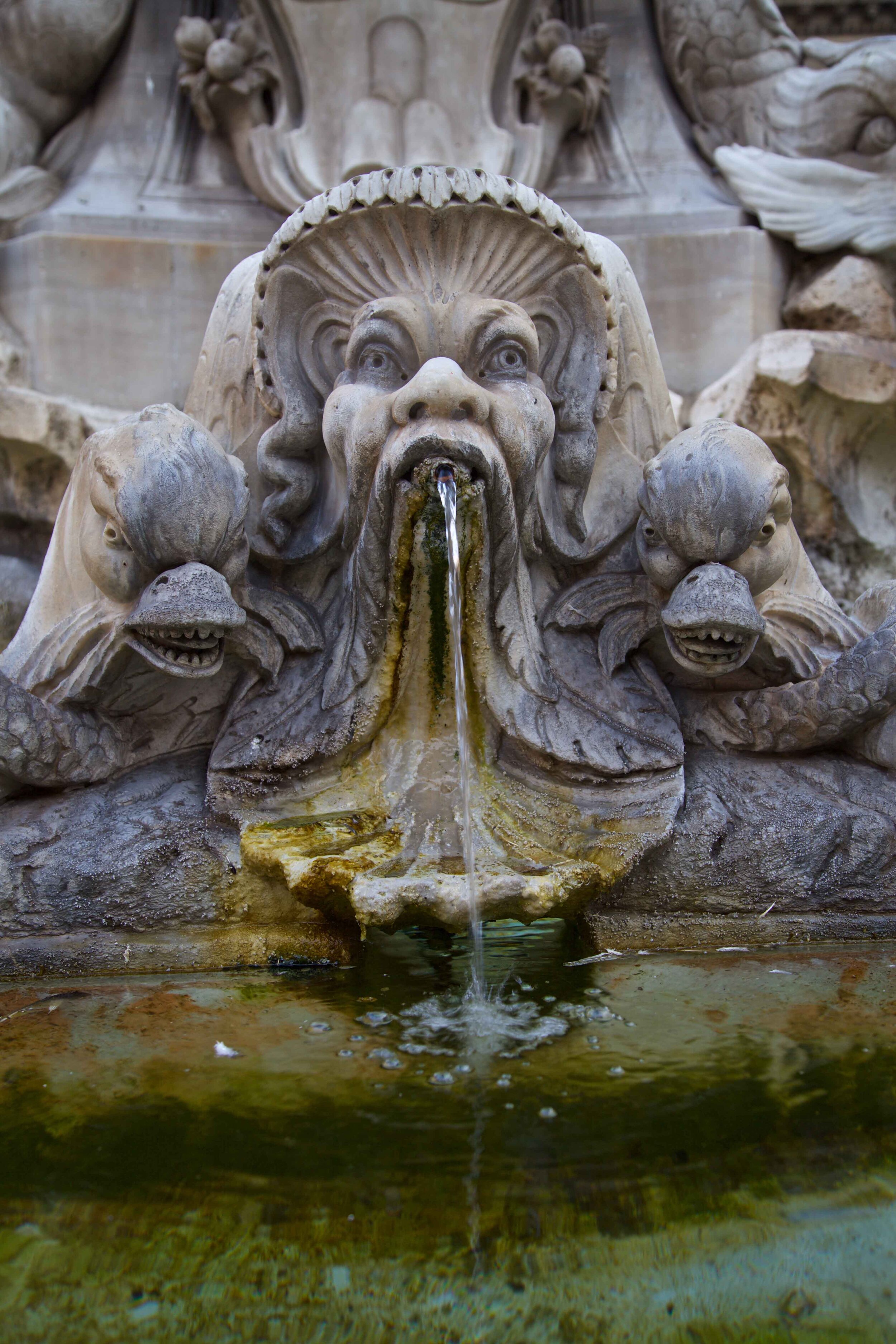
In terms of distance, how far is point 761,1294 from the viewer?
152cm

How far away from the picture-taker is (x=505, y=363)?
2750 millimetres

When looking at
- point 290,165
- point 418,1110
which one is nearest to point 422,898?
point 418,1110

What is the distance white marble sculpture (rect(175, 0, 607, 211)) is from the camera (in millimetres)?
4590

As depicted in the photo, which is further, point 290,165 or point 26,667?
point 290,165

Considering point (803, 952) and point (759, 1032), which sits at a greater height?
point (759, 1032)

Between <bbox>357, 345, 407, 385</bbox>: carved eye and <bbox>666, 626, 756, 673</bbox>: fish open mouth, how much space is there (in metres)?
0.76

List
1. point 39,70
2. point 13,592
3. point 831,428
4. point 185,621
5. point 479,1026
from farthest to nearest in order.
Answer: point 39,70, point 831,428, point 13,592, point 185,621, point 479,1026

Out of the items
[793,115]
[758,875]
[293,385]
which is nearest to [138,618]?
[293,385]

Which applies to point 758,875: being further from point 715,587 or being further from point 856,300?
point 856,300

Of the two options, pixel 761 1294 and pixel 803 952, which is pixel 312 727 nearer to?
pixel 803 952

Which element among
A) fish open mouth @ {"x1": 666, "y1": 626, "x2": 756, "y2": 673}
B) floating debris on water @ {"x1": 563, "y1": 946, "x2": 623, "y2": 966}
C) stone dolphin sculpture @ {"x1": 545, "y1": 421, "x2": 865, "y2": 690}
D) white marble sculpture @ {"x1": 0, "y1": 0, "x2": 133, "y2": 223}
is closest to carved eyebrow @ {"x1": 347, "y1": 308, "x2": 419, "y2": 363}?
stone dolphin sculpture @ {"x1": 545, "y1": 421, "x2": 865, "y2": 690}

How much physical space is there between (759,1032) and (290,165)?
359 cm

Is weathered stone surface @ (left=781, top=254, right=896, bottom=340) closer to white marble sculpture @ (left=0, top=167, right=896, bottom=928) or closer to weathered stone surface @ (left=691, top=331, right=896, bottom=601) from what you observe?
weathered stone surface @ (left=691, top=331, right=896, bottom=601)

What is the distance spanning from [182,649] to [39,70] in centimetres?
314
